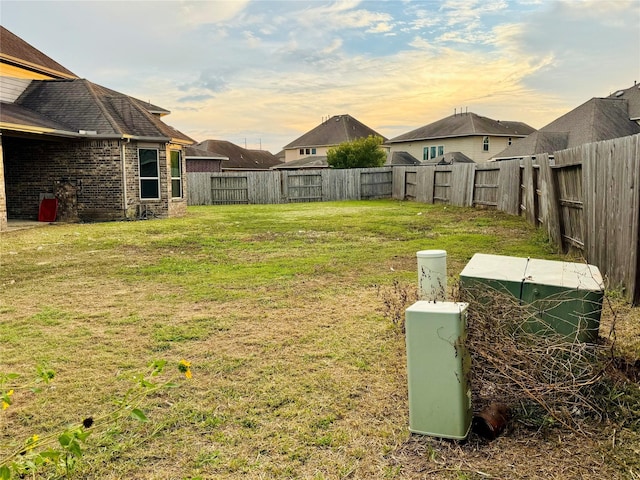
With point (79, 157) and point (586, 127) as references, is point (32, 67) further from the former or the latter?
point (586, 127)

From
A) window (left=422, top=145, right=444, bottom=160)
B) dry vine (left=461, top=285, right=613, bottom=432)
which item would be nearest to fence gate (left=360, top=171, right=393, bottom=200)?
window (left=422, top=145, right=444, bottom=160)

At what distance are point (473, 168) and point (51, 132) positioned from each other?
520 inches

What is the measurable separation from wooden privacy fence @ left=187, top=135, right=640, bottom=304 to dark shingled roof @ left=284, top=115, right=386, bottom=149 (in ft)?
69.9

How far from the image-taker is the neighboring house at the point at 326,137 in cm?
4684

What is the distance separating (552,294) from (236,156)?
50.7m

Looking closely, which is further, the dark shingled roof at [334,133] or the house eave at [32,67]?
the dark shingled roof at [334,133]

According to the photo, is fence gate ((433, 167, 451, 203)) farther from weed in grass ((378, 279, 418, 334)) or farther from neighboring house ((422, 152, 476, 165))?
neighboring house ((422, 152, 476, 165))

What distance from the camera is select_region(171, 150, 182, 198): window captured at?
17638 millimetres

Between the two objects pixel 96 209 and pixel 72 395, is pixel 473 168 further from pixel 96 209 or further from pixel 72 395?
pixel 72 395

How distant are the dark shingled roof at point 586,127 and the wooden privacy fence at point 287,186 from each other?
31.3ft

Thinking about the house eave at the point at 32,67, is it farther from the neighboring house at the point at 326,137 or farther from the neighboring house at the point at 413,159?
the neighboring house at the point at 326,137

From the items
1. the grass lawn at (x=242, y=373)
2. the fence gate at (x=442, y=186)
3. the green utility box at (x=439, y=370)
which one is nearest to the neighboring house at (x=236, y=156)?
the fence gate at (x=442, y=186)

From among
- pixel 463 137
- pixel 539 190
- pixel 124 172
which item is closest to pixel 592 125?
pixel 463 137

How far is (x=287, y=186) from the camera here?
84.2 feet
